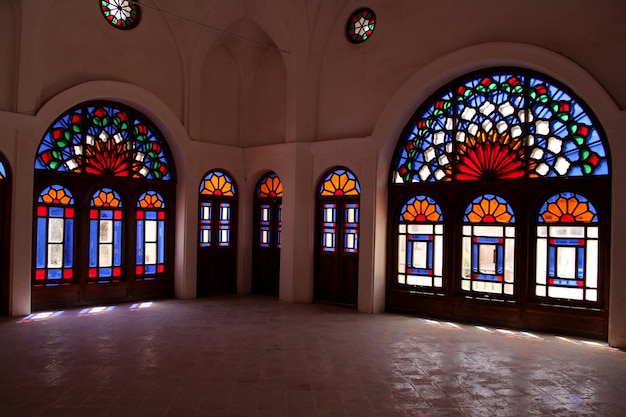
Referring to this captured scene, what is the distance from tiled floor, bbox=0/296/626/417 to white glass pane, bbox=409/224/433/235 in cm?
167

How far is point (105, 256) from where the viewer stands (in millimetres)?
9867

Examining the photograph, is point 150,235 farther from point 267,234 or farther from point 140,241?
point 267,234

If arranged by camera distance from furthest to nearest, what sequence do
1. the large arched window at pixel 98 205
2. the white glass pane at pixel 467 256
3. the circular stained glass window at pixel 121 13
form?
1. the circular stained glass window at pixel 121 13
2. the large arched window at pixel 98 205
3. the white glass pane at pixel 467 256

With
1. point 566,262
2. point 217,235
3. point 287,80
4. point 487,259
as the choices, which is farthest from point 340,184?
point 566,262

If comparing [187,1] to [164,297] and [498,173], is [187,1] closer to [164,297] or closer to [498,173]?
[164,297]

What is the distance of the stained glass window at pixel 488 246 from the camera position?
28.0ft

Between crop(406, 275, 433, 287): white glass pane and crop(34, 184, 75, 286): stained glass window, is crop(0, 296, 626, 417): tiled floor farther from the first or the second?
crop(34, 184, 75, 286): stained glass window

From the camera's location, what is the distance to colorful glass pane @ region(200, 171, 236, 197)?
36.3 ft

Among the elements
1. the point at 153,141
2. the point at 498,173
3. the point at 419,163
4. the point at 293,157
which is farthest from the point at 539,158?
the point at 153,141

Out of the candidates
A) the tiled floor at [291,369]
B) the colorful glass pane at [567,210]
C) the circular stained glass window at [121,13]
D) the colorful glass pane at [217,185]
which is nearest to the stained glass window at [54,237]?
the tiled floor at [291,369]

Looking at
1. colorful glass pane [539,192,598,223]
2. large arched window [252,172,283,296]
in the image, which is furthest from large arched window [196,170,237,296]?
colorful glass pane [539,192,598,223]

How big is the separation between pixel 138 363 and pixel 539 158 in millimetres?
6794

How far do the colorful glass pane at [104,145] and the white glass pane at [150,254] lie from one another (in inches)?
56.5

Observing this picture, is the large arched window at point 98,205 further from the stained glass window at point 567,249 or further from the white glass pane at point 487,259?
the stained glass window at point 567,249
